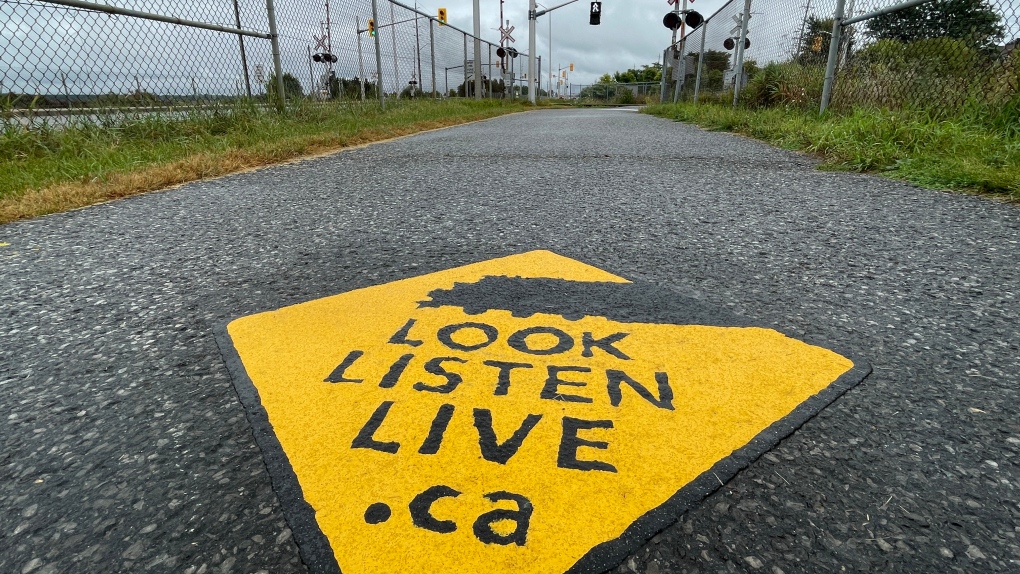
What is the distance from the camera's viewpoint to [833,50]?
614cm

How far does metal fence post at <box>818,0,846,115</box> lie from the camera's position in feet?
19.8

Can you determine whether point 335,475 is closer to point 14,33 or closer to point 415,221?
point 415,221

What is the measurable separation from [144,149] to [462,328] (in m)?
4.43

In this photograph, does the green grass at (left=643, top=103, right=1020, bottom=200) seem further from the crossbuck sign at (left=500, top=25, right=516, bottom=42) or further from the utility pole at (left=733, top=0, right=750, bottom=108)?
the crossbuck sign at (left=500, top=25, right=516, bottom=42)

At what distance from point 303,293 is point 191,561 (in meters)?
1.11

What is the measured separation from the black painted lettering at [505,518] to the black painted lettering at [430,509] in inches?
1.8

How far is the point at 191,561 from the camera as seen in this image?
87 centimetres

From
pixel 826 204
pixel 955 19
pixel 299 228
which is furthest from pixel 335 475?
pixel 955 19

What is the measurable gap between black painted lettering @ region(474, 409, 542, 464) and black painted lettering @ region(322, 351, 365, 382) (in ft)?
1.12

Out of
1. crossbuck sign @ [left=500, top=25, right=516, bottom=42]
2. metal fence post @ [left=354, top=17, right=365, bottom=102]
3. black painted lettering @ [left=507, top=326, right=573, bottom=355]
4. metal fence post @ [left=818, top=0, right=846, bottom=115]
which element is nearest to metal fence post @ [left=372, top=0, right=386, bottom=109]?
metal fence post @ [left=354, top=17, right=365, bottom=102]

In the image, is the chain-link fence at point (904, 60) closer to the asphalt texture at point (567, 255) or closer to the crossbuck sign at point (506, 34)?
the asphalt texture at point (567, 255)

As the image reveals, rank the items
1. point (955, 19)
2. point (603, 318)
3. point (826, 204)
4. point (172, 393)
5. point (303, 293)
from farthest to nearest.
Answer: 1. point (955, 19)
2. point (826, 204)
3. point (303, 293)
4. point (603, 318)
5. point (172, 393)

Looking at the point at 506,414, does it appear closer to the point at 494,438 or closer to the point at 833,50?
the point at 494,438

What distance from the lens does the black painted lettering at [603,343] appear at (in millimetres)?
1438
